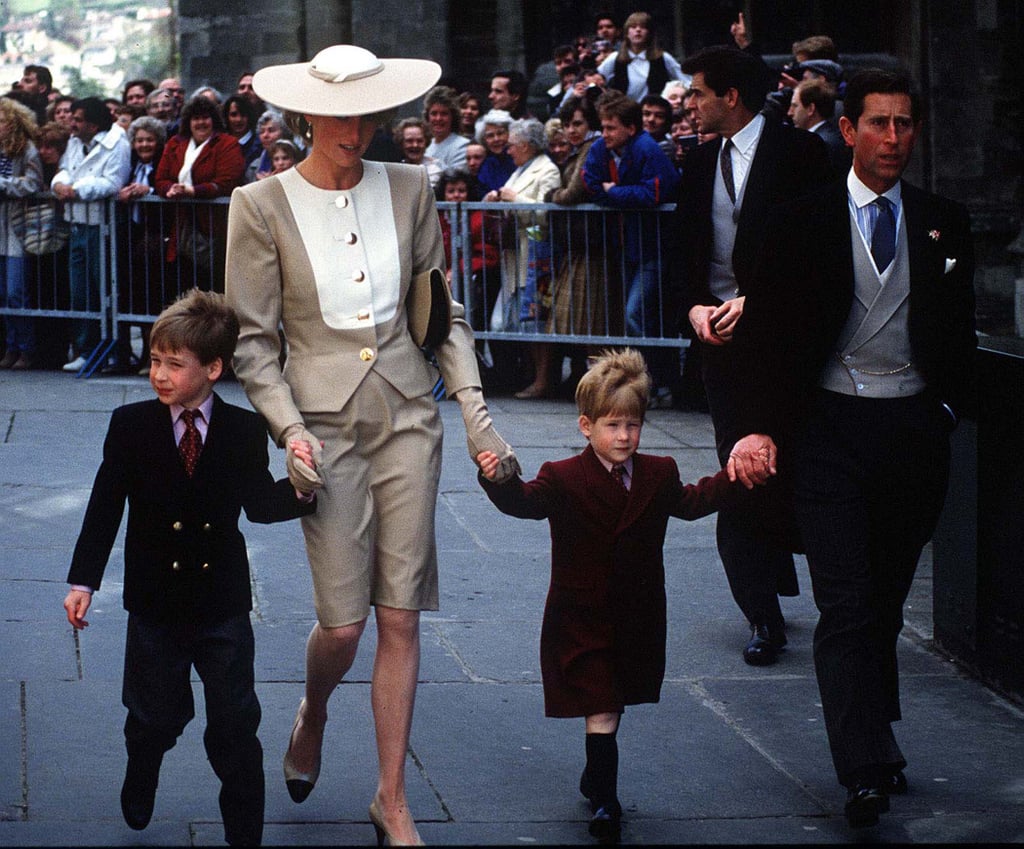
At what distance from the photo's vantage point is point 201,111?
1289cm

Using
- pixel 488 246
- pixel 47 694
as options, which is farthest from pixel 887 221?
pixel 488 246

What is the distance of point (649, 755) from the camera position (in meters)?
5.35

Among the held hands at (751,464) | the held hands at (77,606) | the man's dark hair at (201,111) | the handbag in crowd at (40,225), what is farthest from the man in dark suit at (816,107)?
the handbag in crowd at (40,225)

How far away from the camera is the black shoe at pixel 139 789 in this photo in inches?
174

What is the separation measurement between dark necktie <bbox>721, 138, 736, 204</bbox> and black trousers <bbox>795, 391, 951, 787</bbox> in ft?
4.63

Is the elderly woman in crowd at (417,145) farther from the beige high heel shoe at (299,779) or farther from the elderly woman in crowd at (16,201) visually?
the beige high heel shoe at (299,779)

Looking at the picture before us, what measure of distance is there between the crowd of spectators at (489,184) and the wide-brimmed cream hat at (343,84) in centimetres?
616

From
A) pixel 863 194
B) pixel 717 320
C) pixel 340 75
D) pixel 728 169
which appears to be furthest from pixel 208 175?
pixel 863 194

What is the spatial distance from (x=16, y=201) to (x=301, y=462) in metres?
10.0

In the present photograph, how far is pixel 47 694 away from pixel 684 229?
2.58 metres

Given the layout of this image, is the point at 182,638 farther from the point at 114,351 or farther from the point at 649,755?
the point at 114,351

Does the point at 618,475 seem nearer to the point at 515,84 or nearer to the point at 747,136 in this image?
the point at 747,136

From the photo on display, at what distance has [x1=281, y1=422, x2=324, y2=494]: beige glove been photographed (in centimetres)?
428

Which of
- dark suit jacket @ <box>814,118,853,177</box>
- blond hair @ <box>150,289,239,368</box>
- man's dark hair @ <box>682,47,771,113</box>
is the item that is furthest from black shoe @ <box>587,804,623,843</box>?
dark suit jacket @ <box>814,118,853,177</box>
